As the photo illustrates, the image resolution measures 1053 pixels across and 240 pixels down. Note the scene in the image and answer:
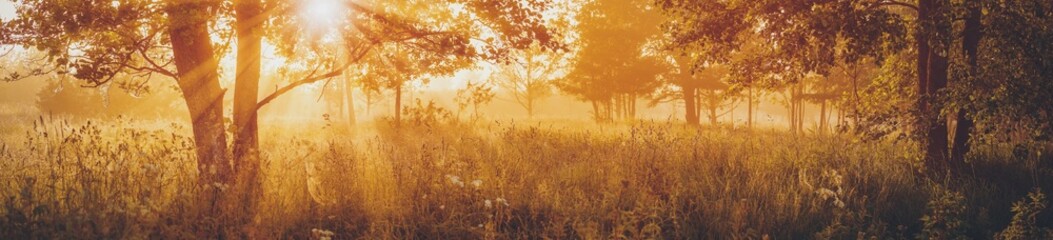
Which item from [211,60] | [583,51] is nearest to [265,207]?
[211,60]

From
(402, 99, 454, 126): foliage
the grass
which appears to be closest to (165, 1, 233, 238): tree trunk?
the grass

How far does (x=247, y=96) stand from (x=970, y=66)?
25.3 feet

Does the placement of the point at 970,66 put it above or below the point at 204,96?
above

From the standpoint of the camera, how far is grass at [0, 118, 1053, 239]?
3.81m

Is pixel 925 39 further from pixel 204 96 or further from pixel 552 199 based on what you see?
pixel 204 96

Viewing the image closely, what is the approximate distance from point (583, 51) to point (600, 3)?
210cm

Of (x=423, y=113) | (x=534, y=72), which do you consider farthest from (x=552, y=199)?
(x=534, y=72)

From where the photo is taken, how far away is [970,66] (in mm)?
5398

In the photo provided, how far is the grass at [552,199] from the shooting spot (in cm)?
381

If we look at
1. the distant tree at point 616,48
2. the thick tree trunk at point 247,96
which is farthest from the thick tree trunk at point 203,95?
the distant tree at point 616,48

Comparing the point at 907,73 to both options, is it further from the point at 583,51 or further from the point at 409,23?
the point at 583,51

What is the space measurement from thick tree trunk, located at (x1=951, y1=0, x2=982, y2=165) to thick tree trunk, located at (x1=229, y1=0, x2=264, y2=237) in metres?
6.84

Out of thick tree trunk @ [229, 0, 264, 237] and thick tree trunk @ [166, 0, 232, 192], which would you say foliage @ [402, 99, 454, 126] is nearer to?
thick tree trunk @ [229, 0, 264, 237]

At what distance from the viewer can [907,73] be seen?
24.1 ft
